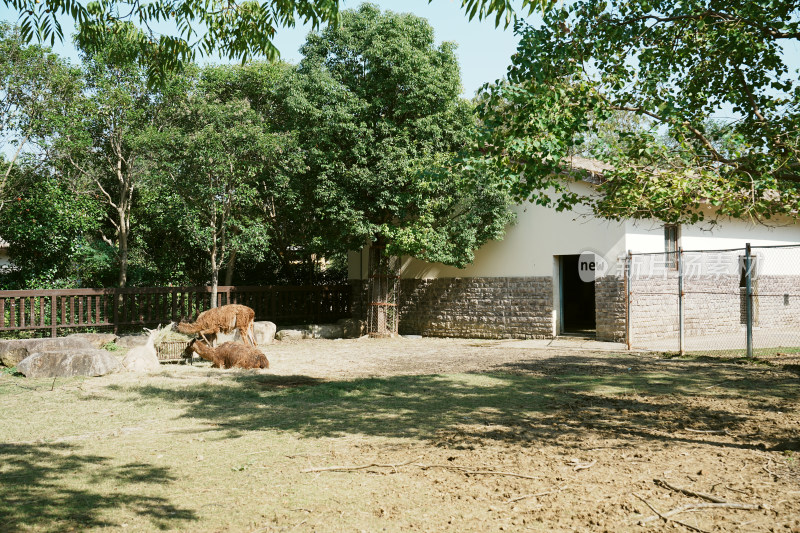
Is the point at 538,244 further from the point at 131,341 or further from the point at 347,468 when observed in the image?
the point at 347,468

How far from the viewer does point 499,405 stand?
793 centimetres

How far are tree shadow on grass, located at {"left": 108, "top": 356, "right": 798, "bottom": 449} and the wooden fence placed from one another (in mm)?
7793

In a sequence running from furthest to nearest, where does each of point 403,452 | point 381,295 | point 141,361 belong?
point 381,295
point 141,361
point 403,452

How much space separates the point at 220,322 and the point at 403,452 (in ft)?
26.3

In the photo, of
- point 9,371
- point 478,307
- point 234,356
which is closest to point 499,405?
point 234,356

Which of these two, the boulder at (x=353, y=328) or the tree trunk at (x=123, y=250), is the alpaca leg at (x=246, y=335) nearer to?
the boulder at (x=353, y=328)

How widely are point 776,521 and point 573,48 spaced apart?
5175 mm

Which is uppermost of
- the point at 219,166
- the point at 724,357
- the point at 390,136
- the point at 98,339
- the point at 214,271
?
the point at 390,136

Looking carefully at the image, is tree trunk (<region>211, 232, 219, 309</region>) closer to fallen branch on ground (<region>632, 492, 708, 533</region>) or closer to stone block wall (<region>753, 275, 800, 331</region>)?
fallen branch on ground (<region>632, 492, 708, 533</region>)

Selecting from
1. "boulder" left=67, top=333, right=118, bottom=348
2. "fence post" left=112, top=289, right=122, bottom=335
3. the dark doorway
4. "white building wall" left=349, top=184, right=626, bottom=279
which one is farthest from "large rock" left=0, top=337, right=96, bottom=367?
the dark doorway

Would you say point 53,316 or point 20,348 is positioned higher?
point 53,316

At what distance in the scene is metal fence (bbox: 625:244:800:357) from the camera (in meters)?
14.8

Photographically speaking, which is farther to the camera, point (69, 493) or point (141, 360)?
point (141, 360)

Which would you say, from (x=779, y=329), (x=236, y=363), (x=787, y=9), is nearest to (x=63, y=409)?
(x=236, y=363)
